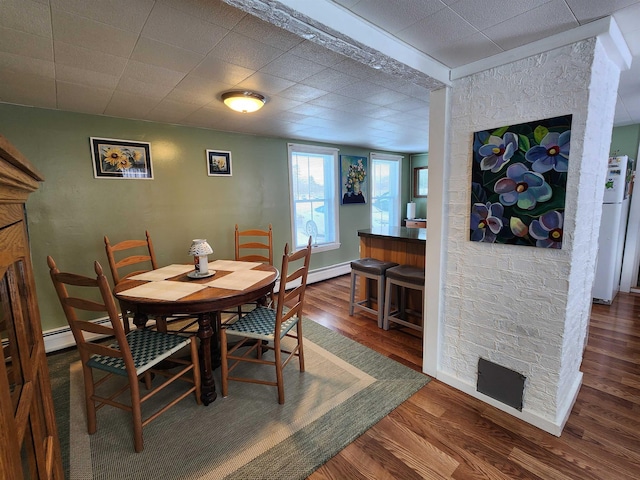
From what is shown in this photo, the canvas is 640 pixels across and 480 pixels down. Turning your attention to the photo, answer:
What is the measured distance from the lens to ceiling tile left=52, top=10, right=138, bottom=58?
1258 millimetres

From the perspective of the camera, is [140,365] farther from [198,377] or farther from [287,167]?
[287,167]

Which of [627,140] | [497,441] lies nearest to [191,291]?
[497,441]

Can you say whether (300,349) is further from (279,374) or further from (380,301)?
(380,301)

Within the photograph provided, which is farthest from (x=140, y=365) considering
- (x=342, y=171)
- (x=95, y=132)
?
(x=342, y=171)

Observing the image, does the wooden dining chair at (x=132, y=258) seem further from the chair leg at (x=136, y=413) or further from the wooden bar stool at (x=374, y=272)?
the wooden bar stool at (x=374, y=272)

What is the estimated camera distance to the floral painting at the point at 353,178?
4645 mm

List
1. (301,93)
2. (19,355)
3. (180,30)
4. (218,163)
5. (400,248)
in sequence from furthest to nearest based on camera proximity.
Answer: (218,163) < (400,248) < (301,93) < (180,30) < (19,355)

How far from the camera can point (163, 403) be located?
1.91m

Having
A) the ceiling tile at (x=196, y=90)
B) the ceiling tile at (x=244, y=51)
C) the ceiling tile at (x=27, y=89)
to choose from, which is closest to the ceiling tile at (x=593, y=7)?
the ceiling tile at (x=244, y=51)

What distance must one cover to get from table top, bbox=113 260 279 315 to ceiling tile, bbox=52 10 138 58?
4.42 ft

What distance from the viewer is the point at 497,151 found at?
1.68 meters

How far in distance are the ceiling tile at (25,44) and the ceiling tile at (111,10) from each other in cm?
33

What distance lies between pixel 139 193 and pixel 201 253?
1345 mm

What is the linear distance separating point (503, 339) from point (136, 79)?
9.18 feet
